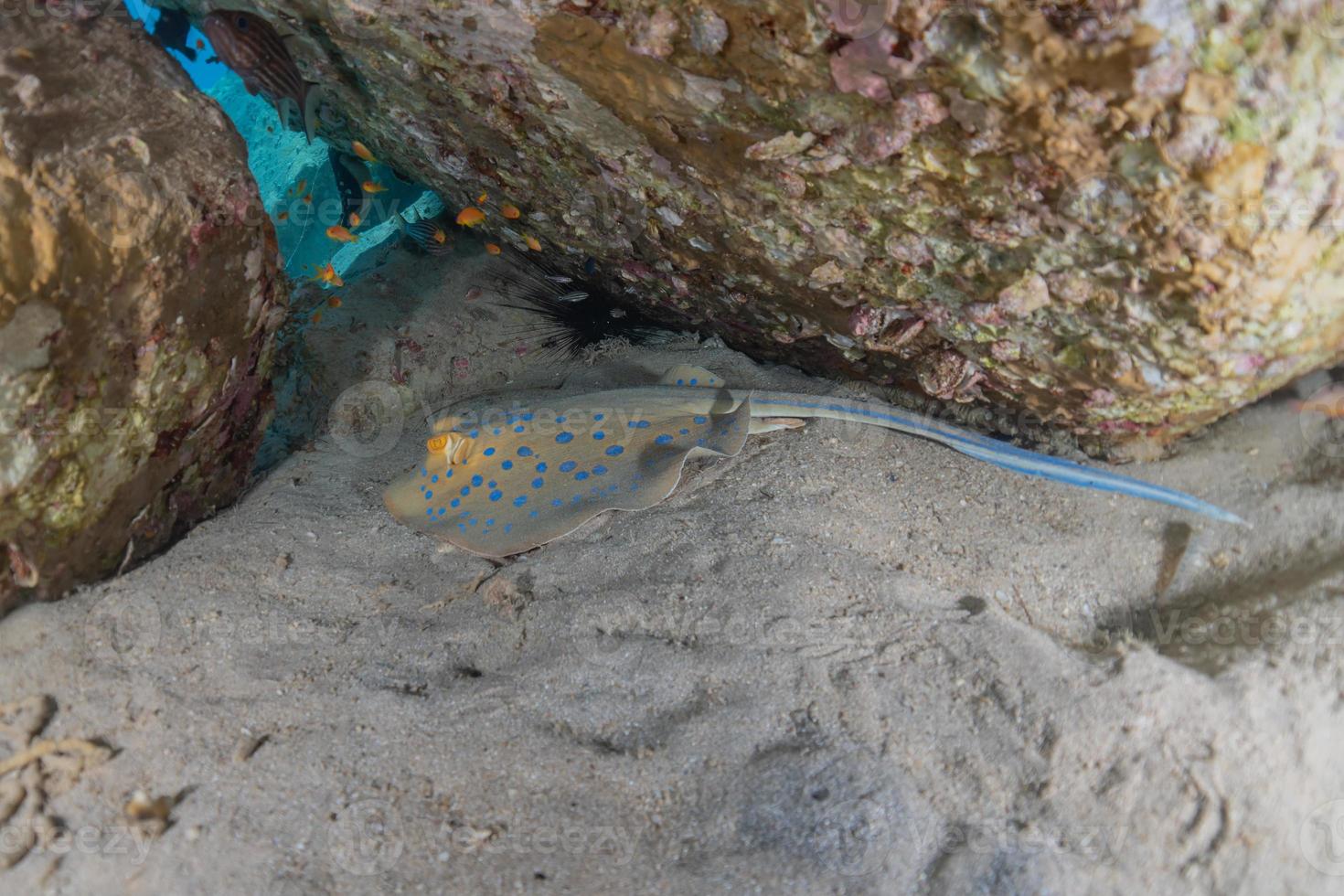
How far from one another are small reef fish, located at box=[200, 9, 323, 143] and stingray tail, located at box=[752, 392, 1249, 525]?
2.89 meters

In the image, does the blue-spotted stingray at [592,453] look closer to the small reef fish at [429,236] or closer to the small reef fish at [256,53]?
the small reef fish at [256,53]

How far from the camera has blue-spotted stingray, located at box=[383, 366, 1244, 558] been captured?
367 cm

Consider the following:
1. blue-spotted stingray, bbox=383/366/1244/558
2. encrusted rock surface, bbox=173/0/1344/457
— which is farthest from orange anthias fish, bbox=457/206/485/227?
blue-spotted stingray, bbox=383/366/1244/558

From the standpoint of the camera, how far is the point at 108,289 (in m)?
2.70

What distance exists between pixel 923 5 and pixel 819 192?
887 mm

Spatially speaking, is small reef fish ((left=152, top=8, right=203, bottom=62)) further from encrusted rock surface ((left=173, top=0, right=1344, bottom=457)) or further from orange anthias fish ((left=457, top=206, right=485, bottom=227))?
orange anthias fish ((left=457, top=206, right=485, bottom=227))

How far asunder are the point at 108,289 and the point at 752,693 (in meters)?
2.90

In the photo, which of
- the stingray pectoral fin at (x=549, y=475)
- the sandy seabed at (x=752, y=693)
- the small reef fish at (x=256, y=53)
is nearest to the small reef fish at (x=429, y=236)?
the small reef fish at (x=256, y=53)

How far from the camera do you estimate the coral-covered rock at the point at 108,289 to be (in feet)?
8.24

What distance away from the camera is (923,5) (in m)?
2.04

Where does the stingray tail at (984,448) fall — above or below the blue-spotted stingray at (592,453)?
above

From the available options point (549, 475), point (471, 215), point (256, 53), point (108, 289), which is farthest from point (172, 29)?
point (549, 475)

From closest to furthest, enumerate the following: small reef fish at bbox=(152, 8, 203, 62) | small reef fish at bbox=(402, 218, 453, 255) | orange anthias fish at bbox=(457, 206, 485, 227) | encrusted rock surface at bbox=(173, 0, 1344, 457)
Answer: encrusted rock surface at bbox=(173, 0, 1344, 457) < small reef fish at bbox=(152, 8, 203, 62) < orange anthias fish at bbox=(457, 206, 485, 227) < small reef fish at bbox=(402, 218, 453, 255)

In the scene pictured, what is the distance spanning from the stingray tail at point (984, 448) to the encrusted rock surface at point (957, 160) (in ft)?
0.68
